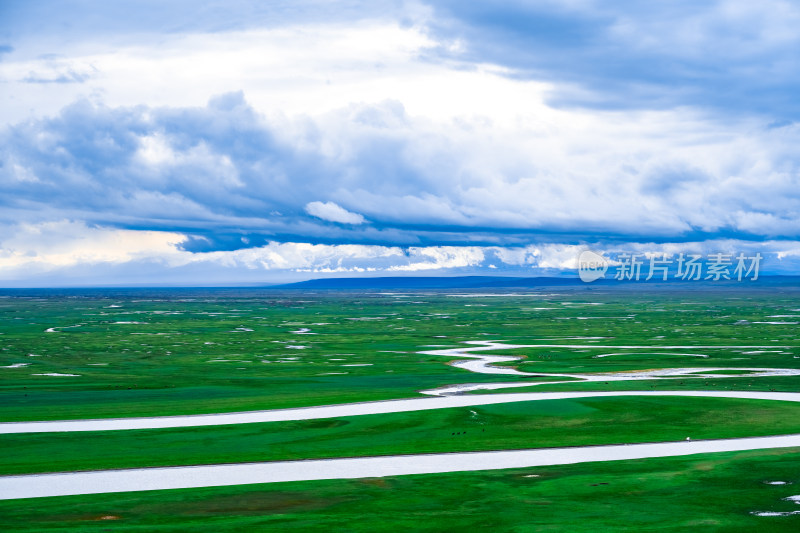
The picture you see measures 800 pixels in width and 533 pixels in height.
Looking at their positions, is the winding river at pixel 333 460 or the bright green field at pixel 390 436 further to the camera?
the winding river at pixel 333 460

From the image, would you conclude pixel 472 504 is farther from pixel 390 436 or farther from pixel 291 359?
pixel 291 359

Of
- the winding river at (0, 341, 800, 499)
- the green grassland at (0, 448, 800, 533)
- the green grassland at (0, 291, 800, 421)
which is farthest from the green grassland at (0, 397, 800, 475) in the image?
the green grassland at (0, 291, 800, 421)

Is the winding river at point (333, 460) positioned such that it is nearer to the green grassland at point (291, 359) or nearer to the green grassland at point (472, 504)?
the green grassland at point (472, 504)

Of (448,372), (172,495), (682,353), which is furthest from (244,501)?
(682,353)

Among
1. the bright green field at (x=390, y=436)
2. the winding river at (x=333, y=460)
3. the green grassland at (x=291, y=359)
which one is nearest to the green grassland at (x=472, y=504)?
the bright green field at (x=390, y=436)

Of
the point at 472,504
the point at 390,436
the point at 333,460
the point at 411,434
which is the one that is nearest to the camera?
the point at 472,504

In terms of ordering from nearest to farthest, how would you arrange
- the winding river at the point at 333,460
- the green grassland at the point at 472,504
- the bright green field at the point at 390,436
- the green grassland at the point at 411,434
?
the green grassland at the point at 472,504
the bright green field at the point at 390,436
the winding river at the point at 333,460
the green grassland at the point at 411,434

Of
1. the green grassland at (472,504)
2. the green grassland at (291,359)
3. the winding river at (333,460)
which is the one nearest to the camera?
the green grassland at (472,504)

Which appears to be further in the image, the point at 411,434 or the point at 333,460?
the point at 411,434

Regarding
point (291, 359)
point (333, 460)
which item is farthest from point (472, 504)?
point (291, 359)
